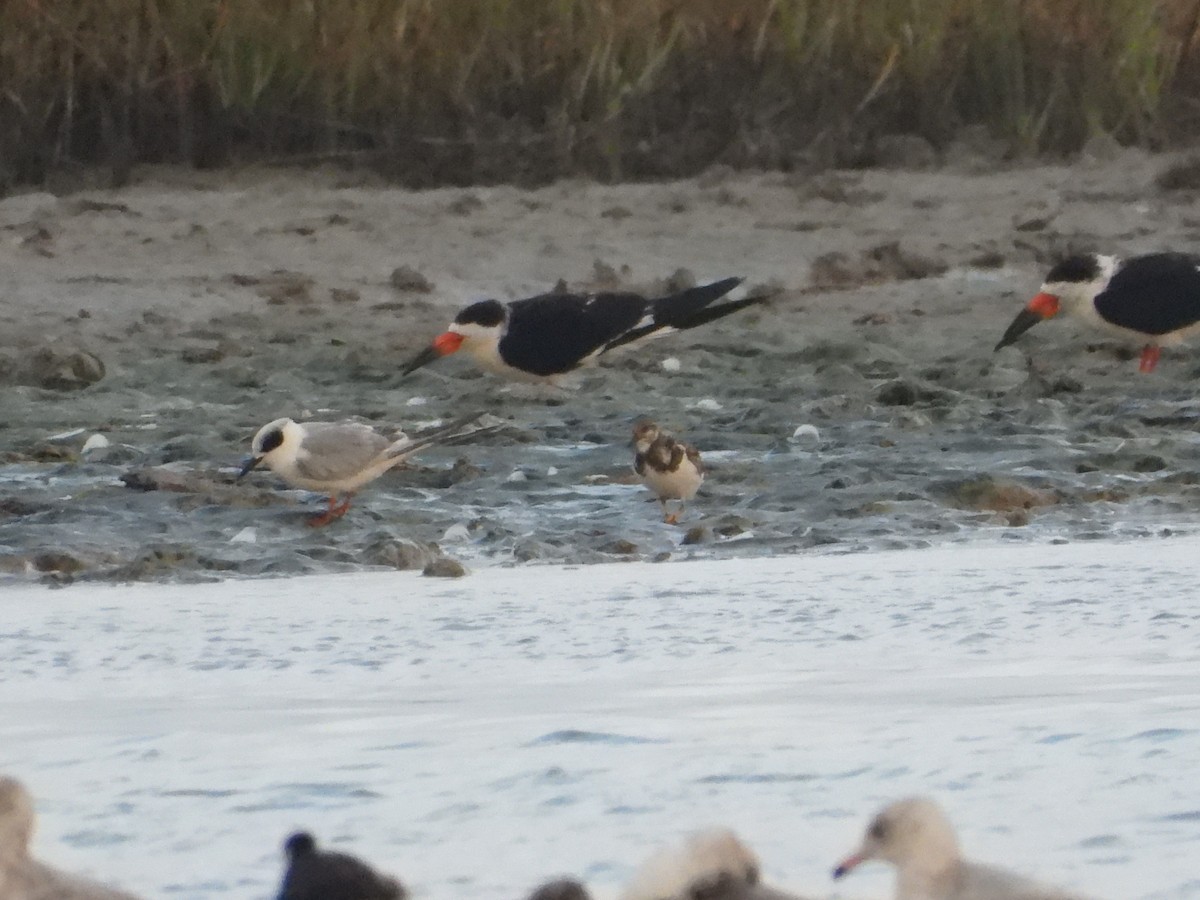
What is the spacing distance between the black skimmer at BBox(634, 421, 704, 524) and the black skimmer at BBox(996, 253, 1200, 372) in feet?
8.96

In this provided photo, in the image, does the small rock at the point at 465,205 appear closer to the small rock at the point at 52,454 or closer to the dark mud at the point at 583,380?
the dark mud at the point at 583,380

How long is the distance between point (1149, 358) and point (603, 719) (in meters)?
5.22

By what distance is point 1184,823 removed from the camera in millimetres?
3809

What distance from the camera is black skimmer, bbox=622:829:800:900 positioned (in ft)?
10.4

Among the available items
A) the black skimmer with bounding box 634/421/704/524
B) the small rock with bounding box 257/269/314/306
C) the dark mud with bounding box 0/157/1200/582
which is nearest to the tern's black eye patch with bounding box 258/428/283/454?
the dark mud with bounding box 0/157/1200/582

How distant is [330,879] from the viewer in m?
3.17

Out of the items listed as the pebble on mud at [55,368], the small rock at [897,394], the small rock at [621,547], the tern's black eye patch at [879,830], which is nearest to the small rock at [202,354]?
the pebble on mud at [55,368]

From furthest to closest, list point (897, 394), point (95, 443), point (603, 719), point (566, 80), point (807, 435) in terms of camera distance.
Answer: point (566, 80), point (897, 394), point (807, 435), point (95, 443), point (603, 719)

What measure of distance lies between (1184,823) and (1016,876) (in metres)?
0.70

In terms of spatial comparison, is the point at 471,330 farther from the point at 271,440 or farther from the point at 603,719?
the point at 603,719

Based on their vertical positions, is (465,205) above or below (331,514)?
above

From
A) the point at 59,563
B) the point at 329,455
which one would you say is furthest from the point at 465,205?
the point at 59,563

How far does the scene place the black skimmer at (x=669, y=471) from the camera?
6895 millimetres

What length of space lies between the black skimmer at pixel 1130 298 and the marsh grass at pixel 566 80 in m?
1.75
